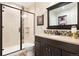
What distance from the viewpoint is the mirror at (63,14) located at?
1.98 m

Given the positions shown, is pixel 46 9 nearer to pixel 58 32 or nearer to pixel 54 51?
pixel 58 32

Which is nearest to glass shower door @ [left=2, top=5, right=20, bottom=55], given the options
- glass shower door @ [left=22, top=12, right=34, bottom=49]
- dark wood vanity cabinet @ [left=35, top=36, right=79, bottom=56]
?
glass shower door @ [left=22, top=12, right=34, bottom=49]

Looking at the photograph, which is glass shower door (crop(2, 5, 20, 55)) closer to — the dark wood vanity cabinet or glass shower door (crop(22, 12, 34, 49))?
glass shower door (crop(22, 12, 34, 49))

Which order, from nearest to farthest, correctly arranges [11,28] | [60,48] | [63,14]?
[60,48]
[63,14]
[11,28]

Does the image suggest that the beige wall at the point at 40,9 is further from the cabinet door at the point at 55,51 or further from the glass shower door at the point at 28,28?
the cabinet door at the point at 55,51

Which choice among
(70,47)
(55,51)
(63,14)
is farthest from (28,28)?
(70,47)

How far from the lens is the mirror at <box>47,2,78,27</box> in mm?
1984

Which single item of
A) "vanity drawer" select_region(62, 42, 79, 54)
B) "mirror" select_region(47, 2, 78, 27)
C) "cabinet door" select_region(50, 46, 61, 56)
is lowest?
"cabinet door" select_region(50, 46, 61, 56)

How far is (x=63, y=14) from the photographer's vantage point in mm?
2273

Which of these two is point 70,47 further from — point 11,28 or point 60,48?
point 11,28

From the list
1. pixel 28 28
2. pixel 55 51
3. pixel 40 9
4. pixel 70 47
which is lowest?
pixel 55 51

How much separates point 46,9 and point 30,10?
1141mm

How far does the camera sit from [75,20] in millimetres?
1951

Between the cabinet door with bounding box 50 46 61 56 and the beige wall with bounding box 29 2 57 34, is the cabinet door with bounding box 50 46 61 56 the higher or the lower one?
the lower one
